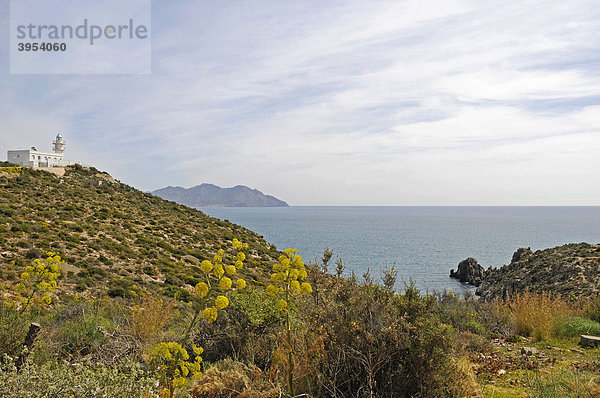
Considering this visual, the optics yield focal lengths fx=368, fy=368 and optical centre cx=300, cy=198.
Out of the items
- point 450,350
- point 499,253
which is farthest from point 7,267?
point 499,253

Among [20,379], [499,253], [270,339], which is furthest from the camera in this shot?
[499,253]

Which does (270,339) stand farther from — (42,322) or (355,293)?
(42,322)

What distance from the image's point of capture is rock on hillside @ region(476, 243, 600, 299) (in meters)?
21.4

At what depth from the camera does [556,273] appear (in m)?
25.4

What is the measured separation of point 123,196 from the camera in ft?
121

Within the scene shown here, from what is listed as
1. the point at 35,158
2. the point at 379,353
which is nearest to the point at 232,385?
the point at 379,353

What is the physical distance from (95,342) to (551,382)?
Result: 18.1ft

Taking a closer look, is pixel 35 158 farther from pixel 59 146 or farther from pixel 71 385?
pixel 71 385

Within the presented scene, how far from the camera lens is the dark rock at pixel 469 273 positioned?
145 ft

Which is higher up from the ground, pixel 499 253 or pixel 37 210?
pixel 37 210

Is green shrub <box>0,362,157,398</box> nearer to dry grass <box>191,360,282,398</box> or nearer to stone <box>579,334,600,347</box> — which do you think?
dry grass <box>191,360,282,398</box>

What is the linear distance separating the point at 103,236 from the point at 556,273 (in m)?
30.1

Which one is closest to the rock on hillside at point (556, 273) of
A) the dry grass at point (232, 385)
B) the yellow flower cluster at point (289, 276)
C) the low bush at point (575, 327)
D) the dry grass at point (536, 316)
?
the dry grass at point (536, 316)

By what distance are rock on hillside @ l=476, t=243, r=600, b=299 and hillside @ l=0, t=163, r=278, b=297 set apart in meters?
18.7
